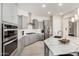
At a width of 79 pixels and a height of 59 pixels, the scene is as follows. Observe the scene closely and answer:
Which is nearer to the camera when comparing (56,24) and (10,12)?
(10,12)

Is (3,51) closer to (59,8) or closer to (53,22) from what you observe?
(53,22)

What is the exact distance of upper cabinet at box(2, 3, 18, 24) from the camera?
181 cm

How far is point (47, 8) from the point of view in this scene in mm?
2137

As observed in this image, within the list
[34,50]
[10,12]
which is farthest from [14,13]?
[34,50]

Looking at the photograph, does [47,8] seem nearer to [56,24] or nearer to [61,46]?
[56,24]

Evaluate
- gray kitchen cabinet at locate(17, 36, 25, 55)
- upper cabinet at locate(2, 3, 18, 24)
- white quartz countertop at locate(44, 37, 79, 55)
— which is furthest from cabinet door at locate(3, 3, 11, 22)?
white quartz countertop at locate(44, 37, 79, 55)

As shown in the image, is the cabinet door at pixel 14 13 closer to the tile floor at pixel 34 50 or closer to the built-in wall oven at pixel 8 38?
the built-in wall oven at pixel 8 38

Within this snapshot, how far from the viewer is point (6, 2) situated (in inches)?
75.8

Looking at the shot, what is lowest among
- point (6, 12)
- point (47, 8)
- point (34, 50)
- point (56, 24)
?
point (34, 50)

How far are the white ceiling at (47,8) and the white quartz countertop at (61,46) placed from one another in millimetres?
526

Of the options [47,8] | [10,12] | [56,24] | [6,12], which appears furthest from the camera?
[56,24]

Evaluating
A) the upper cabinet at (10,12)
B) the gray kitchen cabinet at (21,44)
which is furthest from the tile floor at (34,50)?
the upper cabinet at (10,12)

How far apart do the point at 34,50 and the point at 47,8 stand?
83cm

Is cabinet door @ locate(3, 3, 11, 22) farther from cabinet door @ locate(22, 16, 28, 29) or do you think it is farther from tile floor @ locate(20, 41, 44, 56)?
tile floor @ locate(20, 41, 44, 56)
